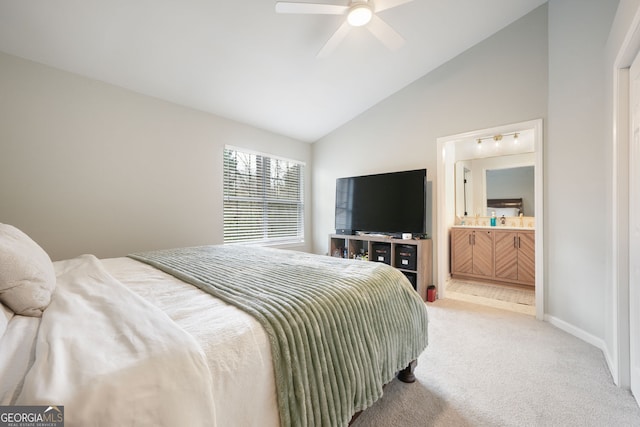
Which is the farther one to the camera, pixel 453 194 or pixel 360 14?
pixel 453 194

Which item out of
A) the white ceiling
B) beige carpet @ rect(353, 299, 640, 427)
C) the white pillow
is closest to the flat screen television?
the white ceiling

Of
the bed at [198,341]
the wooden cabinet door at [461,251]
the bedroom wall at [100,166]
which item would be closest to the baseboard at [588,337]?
the bed at [198,341]

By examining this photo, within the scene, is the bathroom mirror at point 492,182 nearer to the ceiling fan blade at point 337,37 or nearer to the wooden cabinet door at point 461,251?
the wooden cabinet door at point 461,251

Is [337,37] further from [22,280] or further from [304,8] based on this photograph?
[22,280]

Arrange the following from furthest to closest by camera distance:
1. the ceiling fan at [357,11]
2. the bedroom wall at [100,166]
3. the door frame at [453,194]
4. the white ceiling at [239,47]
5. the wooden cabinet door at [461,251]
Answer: the wooden cabinet door at [461,251] → the door frame at [453,194] → the bedroom wall at [100,166] → the white ceiling at [239,47] → the ceiling fan at [357,11]

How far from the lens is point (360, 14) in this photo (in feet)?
6.24

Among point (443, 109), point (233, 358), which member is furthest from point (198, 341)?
point (443, 109)

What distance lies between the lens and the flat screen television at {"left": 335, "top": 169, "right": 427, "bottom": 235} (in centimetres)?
315

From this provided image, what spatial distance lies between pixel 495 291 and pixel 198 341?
4049 millimetres

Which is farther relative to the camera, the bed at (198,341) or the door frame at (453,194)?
the door frame at (453,194)

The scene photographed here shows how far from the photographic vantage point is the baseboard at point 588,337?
165 centimetres

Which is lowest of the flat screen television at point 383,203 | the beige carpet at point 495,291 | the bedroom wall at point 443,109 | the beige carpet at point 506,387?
the beige carpet at point 495,291

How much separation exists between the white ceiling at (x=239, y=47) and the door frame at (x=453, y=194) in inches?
42.2

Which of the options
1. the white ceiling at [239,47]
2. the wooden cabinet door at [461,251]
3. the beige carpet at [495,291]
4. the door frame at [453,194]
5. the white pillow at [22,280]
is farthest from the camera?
the wooden cabinet door at [461,251]
